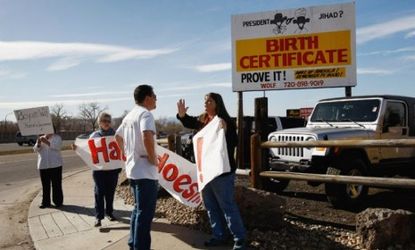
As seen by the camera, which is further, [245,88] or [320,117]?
[245,88]

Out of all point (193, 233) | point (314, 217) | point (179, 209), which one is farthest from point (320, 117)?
point (193, 233)

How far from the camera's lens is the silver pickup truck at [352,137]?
9312 millimetres

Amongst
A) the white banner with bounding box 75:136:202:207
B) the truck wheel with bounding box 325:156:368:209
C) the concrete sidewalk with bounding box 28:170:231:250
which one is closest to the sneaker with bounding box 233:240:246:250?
the concrete sidewalk with bounding box 28:170:231:250

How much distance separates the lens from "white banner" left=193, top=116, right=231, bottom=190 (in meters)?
5.84

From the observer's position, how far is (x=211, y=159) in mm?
6008

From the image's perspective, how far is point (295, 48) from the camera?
16062mm

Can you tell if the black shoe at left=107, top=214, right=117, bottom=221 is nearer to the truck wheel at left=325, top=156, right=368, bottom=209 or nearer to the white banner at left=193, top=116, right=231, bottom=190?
the white banner at left=193, top=116, right=231, bottom=190

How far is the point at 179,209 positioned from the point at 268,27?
9730 mm

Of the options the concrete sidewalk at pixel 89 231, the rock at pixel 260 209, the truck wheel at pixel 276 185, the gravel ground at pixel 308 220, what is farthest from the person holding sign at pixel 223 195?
the truck wheel at pixel 276 185

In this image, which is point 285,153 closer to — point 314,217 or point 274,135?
point 274,135

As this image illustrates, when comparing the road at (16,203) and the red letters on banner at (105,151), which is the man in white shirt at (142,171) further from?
the red letters on banner at (105,151)

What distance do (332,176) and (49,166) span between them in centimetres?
541

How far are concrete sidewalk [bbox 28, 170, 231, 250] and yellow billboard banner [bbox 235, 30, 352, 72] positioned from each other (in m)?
8.22

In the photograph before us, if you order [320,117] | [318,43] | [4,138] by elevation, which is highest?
[318,43]
